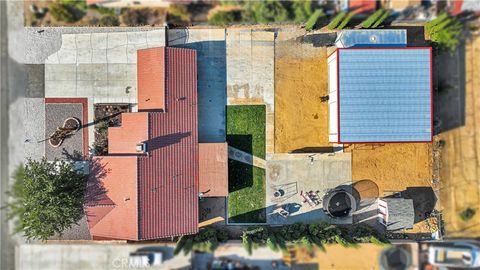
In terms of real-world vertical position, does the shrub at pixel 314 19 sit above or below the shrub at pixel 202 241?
above

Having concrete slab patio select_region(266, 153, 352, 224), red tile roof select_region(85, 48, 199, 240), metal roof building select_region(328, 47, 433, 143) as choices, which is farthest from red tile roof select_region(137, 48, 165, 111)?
Result: metal roof building select_region(328, 47, 433, 143)

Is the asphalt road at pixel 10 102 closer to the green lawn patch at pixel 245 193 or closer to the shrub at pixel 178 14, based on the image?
the shrub at pixel 178 14

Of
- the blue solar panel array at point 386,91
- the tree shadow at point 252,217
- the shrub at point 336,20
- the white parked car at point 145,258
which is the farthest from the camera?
the tree shadow at point 252,217

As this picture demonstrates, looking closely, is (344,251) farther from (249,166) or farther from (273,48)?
(273,48)

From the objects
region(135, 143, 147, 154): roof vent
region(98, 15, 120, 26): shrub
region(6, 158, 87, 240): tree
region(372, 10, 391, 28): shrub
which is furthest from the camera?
region(98, 15, 120, 26): shrub

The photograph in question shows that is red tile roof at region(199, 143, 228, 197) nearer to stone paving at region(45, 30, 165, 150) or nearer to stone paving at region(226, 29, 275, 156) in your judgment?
stone paving at region(226, 29, 275, 156)

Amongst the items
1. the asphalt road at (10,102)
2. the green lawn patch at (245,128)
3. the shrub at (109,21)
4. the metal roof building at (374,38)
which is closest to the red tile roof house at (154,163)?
the green lawn patch at (245,128)

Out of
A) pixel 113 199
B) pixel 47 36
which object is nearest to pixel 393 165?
pixel 113 199
